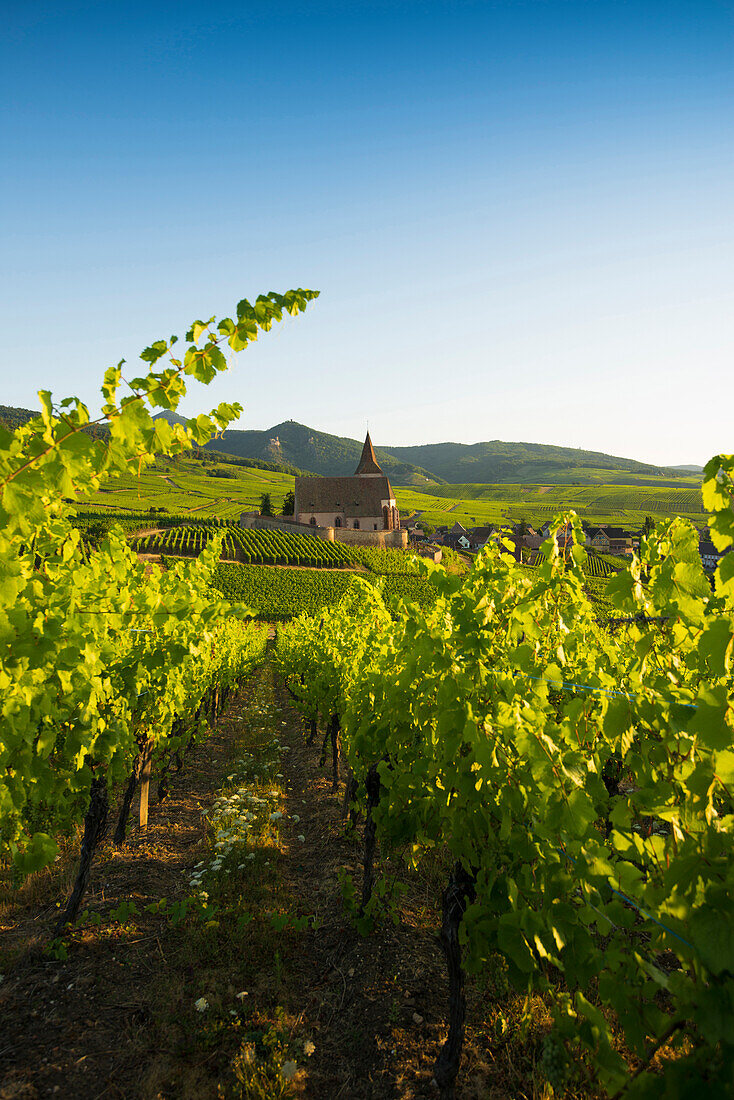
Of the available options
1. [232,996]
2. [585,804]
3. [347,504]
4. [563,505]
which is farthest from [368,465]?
[585,804]

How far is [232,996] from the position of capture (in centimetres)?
450

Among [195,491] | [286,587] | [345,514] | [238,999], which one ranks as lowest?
[286,587]

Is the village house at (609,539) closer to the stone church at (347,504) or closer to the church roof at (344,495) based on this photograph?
the stone church at (347,504)

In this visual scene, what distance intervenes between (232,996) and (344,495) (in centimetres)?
7137

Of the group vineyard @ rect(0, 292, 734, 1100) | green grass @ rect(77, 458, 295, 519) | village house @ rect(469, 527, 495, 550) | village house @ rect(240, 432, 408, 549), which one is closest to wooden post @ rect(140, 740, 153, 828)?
vineyard @ rect(0, 292, 734, 1100)

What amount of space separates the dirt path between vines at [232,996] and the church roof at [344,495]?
67.2 metres

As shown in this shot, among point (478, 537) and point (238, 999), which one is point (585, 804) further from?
point (478, 537)

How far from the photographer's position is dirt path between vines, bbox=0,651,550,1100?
144 inches

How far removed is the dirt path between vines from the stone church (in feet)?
212

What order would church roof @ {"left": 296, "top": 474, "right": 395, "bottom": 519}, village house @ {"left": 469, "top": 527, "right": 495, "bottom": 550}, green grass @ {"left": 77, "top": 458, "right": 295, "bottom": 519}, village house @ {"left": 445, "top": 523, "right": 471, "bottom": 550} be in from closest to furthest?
church roof @ {"left": 296, "top": 474, "right": 395, "bottom": 519}, village house @ {"left": 445, "top": 523, "right": 471, "bottom": 550}, village house @ {"left": 469, "top": 527, "right": 495, "bottom": 550}, green grass @ {"left": 77, "top": 458, "right": 295, "bottom": 519}

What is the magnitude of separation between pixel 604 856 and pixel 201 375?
2995mm

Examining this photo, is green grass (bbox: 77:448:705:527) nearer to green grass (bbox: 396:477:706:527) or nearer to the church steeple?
green grass (bbox: 396:477:706:527)

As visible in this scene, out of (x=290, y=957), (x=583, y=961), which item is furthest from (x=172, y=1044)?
(x=583, y=961)

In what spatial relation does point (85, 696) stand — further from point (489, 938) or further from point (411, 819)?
point (489, 938)
